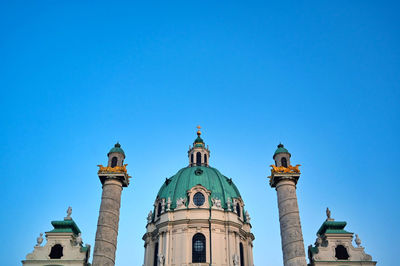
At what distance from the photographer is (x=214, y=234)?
50.8m

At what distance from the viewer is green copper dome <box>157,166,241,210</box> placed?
181 ft

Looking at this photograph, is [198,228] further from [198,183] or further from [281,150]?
[281,150]

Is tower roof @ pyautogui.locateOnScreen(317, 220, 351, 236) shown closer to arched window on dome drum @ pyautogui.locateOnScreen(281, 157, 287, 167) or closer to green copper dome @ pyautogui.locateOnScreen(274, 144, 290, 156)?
arched window on dome drum @ pyautogui.locateOnScreen(281, 157, 287, 167)

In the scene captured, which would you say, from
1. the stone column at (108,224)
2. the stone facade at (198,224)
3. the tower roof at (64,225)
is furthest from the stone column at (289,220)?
the tower roof at (64,225)

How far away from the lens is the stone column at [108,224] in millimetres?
32531

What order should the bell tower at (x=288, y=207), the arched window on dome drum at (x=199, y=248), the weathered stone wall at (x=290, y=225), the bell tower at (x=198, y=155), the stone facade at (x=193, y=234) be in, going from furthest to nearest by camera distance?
the bell tower at (x=198, y=155) < the arched window on dome drum at (x=199, y=248) < the stone facade at (x=193, y=234) < the bell tower at (x=288, y=207) < the weathered stone wall at (x=290, y=225)

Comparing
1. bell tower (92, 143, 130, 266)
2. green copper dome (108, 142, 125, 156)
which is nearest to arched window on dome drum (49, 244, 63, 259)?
bell tower (92, 143, 130, 266)

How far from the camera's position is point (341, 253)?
131 ft

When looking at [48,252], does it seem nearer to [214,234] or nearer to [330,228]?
[214,234]

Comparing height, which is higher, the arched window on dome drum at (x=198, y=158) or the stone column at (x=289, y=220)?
the arched window on dome drum at (x=198, y=158)

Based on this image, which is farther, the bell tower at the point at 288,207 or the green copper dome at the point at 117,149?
the green copper dome at the point at 117,149

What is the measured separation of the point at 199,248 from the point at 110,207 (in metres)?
19.0

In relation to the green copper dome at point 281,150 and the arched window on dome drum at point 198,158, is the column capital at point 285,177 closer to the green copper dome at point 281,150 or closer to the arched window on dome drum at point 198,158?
the green copper dome at point 281,150

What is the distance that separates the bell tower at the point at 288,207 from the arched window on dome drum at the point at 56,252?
20.2 metres
